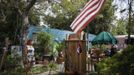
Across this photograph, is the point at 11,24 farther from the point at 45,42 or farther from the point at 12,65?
the point at 12,65

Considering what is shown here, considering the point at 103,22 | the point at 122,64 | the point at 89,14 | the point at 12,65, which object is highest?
the point at 103,22

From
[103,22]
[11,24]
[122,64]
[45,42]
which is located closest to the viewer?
[122,64]

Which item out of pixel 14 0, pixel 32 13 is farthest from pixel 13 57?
pixel 32 13

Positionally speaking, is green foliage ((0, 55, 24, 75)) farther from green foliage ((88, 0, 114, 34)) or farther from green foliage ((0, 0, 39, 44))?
green foliage ((88, 0, 114, 34))

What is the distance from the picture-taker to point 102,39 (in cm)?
2205

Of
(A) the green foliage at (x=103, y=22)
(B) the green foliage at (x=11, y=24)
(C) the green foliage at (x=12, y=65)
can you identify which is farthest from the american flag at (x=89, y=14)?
(A) the green foliage at (x=103, y=22)

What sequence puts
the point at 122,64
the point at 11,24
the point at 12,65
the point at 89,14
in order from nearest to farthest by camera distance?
1. the point at 122,64
2. the point at 89,14
3. the point at 12,65
4. the point at 11,24

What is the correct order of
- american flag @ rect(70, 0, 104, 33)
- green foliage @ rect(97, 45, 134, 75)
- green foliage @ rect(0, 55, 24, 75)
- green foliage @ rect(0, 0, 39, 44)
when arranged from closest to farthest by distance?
green foliage @ rect(97, 45, 134, 75) → american flag @ rect(70, 0, 104, 33) → green foliage @ rect(0, 55, 24, 75) → green foliage @ rect(0, 0, 39, 44)

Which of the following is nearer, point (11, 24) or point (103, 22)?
point (11, 24)

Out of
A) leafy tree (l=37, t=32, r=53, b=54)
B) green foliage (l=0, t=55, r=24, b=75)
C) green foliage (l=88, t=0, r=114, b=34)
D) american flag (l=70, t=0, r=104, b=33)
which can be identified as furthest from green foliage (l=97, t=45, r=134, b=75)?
green foliage (l=88, t=0, r=114, b=34)

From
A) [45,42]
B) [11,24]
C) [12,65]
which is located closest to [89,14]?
[12,65]

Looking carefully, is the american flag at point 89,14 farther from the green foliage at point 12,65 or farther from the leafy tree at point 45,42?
the leafy tree at point 45,42

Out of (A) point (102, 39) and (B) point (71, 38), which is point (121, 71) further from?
(A) point (102, 39)

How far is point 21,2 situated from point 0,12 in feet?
6.08
